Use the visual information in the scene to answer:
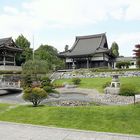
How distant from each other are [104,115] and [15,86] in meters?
21.6

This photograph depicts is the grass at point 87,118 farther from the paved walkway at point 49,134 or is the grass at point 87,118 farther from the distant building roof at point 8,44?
the distant building roof at point 8,44

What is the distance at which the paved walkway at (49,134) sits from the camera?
8430 millimetres

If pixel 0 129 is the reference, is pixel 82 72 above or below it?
above

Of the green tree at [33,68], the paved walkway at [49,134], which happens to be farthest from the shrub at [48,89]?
the paved walkway at [49,134]

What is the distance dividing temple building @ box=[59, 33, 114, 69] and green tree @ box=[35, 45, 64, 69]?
16.0 feet

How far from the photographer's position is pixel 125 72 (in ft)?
122

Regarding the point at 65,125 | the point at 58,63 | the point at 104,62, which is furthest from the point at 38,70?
the point at 65,125

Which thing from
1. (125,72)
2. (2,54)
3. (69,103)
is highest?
(2,54)

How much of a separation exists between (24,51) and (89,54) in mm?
16541

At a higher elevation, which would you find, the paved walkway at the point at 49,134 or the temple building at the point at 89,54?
the temple building at the point at 89,54

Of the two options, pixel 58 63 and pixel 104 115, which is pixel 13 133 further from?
pixel 58 63

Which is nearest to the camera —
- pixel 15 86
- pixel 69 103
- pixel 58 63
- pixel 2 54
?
pixel 69 103

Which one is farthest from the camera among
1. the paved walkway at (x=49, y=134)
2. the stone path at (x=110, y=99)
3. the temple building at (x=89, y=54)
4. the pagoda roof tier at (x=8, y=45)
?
the temple building at (x=89, y=54)

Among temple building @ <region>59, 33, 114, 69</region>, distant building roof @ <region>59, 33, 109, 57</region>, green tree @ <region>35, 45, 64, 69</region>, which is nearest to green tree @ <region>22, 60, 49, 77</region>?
green tree @ <region>35, 45, 64, 69</region>
